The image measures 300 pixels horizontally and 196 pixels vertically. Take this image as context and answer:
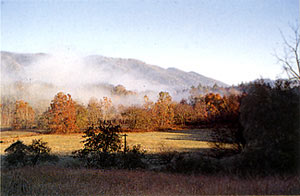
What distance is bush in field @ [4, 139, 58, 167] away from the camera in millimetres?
10992

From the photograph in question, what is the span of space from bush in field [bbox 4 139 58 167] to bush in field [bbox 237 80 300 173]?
8527 mm

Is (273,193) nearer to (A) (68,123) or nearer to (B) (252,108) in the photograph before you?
(B) (252,108)

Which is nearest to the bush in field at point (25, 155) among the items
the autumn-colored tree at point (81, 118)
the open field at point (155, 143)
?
the open field at point (155, 143)

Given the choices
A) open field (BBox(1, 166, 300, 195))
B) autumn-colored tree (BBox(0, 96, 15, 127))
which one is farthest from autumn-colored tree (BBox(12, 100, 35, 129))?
open field (BBox(1, 166, 300, 195))

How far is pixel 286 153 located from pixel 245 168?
1371 millimetres

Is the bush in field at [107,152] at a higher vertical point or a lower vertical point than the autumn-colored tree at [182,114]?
lower

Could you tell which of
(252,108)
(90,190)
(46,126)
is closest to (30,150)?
(90,190)

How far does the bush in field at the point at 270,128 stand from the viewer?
839cm

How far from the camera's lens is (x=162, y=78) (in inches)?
7234

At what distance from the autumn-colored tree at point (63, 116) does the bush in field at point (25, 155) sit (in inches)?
1105

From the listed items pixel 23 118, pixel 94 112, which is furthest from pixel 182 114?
pixel 23 118

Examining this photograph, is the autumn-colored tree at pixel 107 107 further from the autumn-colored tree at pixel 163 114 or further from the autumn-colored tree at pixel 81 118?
the autumn-colored tree at pixel 163 114

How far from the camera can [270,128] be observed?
8.80 m

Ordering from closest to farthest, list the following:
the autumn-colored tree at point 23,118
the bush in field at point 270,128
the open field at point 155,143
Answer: the bush in field at point 270,128 → the open field at point 155,143 → the autumn-colored tree at point 23,118
